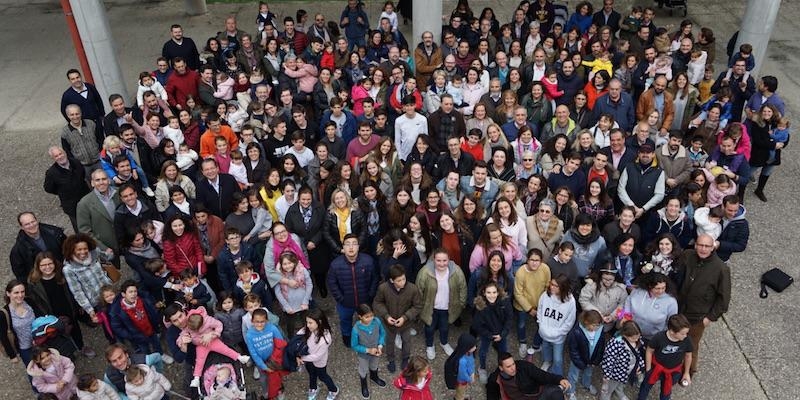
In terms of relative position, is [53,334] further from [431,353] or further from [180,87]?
[180,87]

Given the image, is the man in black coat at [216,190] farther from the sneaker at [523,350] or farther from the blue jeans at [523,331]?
the sneaker at [523,350]

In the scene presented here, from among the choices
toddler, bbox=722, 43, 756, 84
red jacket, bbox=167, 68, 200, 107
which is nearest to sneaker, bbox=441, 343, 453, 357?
red jacket, bbox=167, 68, 200, 107

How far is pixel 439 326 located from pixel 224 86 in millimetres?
5509

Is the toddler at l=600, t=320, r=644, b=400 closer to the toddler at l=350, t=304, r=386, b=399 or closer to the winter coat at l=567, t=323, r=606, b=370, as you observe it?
the winter coat at l=567, t=323, r=606, b=370

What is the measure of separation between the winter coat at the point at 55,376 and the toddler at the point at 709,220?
657 centimetres

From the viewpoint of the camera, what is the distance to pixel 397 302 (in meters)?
6.15

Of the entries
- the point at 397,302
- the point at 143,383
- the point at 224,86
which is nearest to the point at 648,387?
the point at 397,302

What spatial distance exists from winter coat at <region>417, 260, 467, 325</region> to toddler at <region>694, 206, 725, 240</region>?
8.79ft

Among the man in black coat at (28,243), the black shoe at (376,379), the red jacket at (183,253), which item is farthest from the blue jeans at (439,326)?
the man in black coat at (28,243)

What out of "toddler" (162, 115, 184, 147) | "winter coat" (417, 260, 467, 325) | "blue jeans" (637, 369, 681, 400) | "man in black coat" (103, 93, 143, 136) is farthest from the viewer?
"man in black coat" (103, 93, 143, 136)

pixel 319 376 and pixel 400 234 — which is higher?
pixel 400 234

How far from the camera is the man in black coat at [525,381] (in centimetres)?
539

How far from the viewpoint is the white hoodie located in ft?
19.5

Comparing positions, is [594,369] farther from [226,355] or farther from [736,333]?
[226,355]
